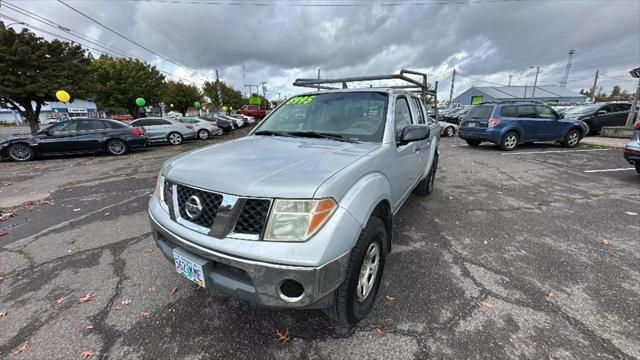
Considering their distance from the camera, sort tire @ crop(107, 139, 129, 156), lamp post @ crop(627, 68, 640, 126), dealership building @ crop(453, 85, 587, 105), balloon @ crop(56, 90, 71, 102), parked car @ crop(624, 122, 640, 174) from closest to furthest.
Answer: parked car @ crop(624, 122, 640, 174) < tire @ crop(107, 139, 129, 156) < lamp post @ crop(627, 68, 640, 126) < balloon @ crop(56, 90, 71, 102) < dealership building @ crop(453, 85, 587, 105)

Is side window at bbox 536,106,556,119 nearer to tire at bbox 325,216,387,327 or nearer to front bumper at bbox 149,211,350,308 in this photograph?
tire at bbox 325,216,387,327

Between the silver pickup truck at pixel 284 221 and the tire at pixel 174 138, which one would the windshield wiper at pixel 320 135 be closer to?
the silver pickup truck at pixel 284 221

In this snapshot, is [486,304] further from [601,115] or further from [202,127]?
[601,115]

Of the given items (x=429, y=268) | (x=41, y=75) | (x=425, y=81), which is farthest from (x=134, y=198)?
(x=41, y=75)

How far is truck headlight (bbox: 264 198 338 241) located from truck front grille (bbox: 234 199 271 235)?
5cm

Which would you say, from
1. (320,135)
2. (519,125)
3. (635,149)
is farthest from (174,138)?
(635,149)

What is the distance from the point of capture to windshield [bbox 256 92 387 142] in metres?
2.69

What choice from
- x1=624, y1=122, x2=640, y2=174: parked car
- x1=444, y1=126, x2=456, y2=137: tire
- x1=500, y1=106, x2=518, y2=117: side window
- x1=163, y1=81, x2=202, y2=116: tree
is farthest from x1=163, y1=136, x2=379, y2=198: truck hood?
x1=163, y1=81, x2=202, y2=116: tree

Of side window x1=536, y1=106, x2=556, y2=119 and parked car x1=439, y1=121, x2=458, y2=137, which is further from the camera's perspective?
parked car x1=439, y1=121, x2=458, y2=137

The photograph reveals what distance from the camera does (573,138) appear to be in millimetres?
10211

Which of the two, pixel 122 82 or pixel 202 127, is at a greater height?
pixel 122 82

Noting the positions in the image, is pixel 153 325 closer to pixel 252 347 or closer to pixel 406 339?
pixel 252 347

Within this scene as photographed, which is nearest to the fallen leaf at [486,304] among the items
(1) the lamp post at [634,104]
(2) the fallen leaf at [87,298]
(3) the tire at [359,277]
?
(3) the tire at [359,277]

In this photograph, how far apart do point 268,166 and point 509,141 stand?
34.9 feet
